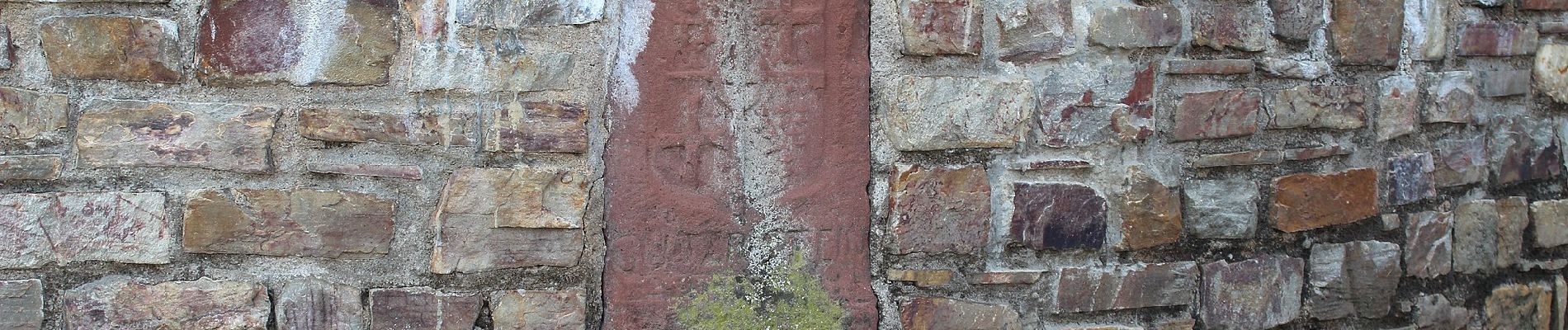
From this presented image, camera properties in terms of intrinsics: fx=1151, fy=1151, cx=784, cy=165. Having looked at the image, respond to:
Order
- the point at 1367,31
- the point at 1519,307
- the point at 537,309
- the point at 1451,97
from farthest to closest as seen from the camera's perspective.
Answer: the point at 1519,307, the point at 1451,97, the point at 1367,31, the point at 537,309

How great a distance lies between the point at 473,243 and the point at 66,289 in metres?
0.54

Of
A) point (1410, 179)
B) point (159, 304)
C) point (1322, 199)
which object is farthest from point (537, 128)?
point (1410, 179)

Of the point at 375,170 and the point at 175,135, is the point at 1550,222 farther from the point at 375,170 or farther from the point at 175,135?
the point at 175,135

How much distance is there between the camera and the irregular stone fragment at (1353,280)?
1.95m

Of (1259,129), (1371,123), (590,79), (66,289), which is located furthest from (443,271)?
(1371,123)

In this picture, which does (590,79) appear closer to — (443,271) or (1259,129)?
(443,271)

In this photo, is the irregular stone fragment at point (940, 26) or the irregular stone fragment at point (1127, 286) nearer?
the irregular stone fragment at point (940, 26)

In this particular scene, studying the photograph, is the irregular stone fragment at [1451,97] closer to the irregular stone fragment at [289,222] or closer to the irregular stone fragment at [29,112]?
the irregular stone fragment at [289,222]

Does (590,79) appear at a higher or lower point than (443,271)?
higher

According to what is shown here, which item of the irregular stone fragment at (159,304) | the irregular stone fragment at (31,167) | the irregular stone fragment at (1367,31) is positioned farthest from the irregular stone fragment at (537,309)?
the irregular stone fragment at (1367,31)

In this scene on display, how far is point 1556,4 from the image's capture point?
2.20 meters

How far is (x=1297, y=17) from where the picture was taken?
1.87m

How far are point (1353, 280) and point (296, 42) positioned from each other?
1.72 meters

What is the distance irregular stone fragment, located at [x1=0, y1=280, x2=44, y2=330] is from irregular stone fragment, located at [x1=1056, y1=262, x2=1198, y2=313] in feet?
4.68
